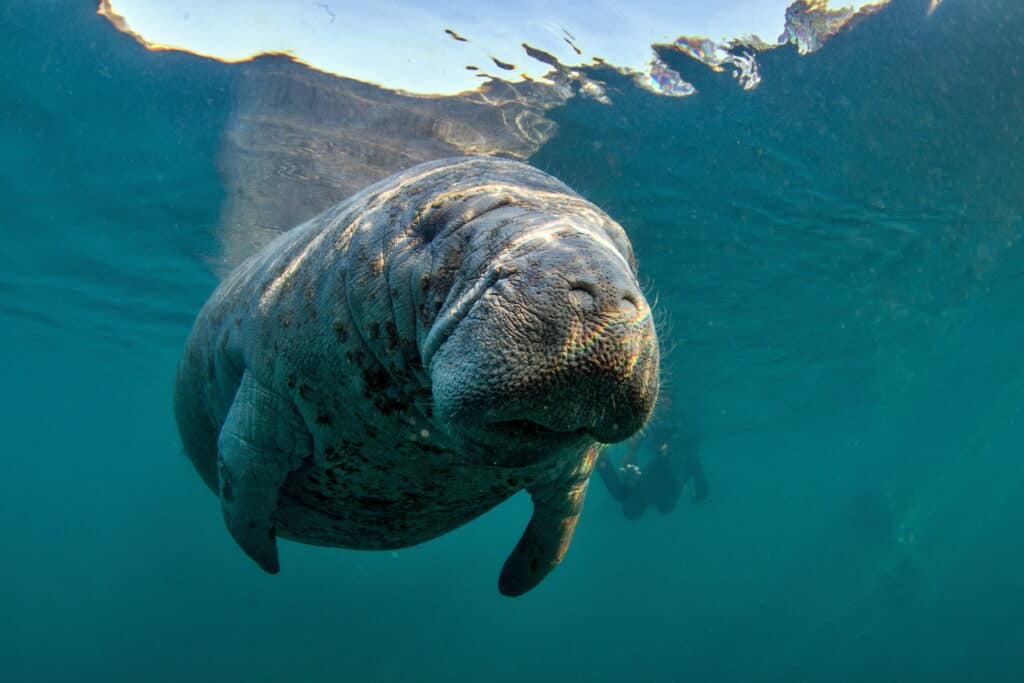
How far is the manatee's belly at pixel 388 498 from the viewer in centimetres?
278

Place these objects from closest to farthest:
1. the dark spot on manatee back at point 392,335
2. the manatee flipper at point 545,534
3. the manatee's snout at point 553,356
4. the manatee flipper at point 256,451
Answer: the manatee's snout at point 553,356, the dark spot on manatee back at point 392,335, the manatee flipper at point 256,451, the manatee flipper at point 545,534

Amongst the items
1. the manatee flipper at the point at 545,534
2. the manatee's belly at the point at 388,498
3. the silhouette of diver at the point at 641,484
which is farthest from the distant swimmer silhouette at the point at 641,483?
the manatee's belly at the point at 388,498

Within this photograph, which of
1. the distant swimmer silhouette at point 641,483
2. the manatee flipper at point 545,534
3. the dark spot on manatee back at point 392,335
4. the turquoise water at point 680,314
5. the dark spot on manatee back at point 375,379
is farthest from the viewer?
the distant swimmer silhouette at point 641,483

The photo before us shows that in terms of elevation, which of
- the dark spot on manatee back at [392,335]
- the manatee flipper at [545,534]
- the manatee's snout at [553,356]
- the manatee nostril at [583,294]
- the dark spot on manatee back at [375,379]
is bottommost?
the manatee flipper at [545,534]

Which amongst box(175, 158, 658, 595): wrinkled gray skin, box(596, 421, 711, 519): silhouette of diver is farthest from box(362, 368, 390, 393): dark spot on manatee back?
box(596, 421, 711, 519): silhouette of diver

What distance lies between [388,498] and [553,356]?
198 centimetres

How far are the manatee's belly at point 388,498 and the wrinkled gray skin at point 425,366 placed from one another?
0.04 feet

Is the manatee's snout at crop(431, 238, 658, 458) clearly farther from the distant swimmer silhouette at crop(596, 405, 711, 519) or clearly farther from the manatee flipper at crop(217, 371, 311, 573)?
the distant swimmer silhouette at crop(596, 405, 711, 519)

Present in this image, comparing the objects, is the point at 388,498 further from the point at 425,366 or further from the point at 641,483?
the point at 641,483

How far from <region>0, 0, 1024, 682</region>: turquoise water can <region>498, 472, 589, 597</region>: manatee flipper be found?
5963 mm

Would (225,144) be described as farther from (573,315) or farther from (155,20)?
(573,315)

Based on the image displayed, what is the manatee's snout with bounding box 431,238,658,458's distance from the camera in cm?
132

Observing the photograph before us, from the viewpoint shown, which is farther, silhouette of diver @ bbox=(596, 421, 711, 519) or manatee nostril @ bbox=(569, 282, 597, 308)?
silhouette of diver @ bbox=(596, 421, 711, 519)

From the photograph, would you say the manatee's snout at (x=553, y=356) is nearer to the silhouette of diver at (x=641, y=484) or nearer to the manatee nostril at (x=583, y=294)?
the manatee nostril at (x=583, y=294)
